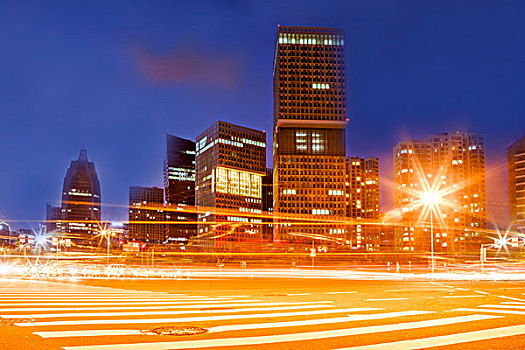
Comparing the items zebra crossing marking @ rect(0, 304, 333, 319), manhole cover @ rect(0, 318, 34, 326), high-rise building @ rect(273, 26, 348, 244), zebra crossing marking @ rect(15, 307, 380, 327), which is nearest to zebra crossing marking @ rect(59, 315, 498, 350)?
zebra crossing marking @ rect(15, 307, 380, 327)

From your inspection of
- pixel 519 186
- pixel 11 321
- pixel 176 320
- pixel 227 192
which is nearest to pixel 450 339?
pixel 176 320

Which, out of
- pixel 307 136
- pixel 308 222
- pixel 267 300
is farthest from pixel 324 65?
Answer: pixel 267 300

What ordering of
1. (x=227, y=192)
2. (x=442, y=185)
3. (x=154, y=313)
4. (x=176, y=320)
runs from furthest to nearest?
(x=227, y=192), (x=442, y=185), (x=154, y=313), (x=176, y=320)

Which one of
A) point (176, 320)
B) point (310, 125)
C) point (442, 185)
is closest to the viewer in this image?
point (176, 320)

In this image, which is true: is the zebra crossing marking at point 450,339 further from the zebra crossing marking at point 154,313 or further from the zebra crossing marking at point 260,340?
the zebra crossing marking at point 154,313

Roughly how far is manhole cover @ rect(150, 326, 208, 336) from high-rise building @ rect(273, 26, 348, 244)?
157581mm

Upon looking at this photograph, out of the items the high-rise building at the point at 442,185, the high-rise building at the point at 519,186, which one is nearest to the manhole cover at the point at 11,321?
the high-rise building at the point at 519,186

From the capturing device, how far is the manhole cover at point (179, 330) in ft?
30.0

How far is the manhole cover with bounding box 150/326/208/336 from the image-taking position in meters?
9.15

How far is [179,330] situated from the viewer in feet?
30.9

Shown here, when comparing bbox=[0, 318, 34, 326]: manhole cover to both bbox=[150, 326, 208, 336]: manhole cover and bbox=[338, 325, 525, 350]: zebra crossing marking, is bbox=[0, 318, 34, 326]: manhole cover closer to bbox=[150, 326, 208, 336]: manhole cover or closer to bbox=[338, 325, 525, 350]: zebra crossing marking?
bbox=[150, 326, 208, 336]: manhole cover

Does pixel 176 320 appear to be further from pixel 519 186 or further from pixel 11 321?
pixel 519 186

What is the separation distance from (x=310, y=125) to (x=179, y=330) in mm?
163747

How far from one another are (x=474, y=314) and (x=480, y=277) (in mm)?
22894
